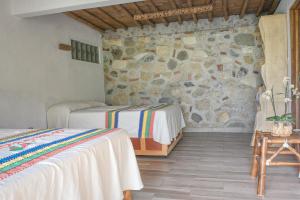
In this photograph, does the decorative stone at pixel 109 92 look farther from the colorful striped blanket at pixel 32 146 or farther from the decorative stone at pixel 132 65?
the colorful striped blanket at pixel 32 146

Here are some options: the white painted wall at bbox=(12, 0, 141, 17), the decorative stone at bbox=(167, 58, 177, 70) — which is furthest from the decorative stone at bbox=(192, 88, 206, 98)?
the white painted wall at bbox=(12, 0, 141, 17)

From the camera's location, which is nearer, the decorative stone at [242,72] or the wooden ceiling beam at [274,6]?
the wooden ceiling beam at [274,6]

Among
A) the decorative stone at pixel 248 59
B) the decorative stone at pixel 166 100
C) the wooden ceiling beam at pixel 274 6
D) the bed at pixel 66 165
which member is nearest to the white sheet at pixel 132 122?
the bed at pixel 66 165

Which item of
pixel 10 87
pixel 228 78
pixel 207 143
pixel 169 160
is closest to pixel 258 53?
pixel 228 78

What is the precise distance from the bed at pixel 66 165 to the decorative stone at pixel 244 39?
12.4 ft

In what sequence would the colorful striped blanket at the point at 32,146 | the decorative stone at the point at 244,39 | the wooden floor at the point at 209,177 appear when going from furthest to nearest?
the decorative stone at the point at 244,39, the wooden floor at the point at 209,177, the colorful striped blanket at the point at 32,146

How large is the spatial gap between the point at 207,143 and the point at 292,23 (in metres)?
2.17

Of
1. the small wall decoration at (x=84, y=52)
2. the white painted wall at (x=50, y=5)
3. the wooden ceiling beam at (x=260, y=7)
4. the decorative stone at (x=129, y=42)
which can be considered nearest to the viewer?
the white painted wall at (x=50, y=5)

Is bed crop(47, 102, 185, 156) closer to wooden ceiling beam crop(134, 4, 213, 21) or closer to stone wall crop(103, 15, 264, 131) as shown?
stone wall crop(103, 15, 264, 131)

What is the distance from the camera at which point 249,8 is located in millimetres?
4277

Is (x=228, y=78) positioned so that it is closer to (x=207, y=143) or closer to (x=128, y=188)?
(x=207, y=143)

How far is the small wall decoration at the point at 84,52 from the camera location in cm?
442

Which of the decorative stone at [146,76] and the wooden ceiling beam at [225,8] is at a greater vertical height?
the wooden ceiling beam at [225,8]

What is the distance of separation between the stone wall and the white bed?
4.90 feet
